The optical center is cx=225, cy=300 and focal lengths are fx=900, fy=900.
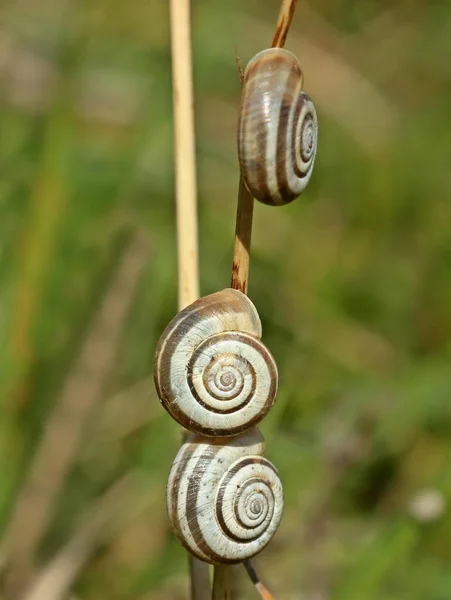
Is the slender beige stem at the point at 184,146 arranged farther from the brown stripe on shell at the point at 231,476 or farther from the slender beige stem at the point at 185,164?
the brown stripe on shell at the point at 231,476

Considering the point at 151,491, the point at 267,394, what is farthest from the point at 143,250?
the point at 267,394

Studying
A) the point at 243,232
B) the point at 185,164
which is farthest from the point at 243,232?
the point at 185,164

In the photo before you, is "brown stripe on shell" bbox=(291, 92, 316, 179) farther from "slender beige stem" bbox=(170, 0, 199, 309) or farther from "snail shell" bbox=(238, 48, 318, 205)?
"slender beige stem" bbox=(170, 0, 199, 309)

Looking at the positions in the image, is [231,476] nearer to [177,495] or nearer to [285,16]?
[177,495]

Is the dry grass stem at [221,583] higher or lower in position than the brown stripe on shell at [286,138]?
lower

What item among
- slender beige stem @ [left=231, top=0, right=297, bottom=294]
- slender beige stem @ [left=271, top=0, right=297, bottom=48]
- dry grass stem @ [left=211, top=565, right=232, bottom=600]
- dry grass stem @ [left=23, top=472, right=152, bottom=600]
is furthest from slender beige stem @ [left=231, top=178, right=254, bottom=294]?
dry grass stem @ [left=23, top=472, right=152, bottom=600]

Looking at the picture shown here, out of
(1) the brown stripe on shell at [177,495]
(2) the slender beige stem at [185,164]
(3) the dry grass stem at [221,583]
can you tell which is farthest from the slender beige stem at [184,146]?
(3) the dry grass stem at [221,583]
